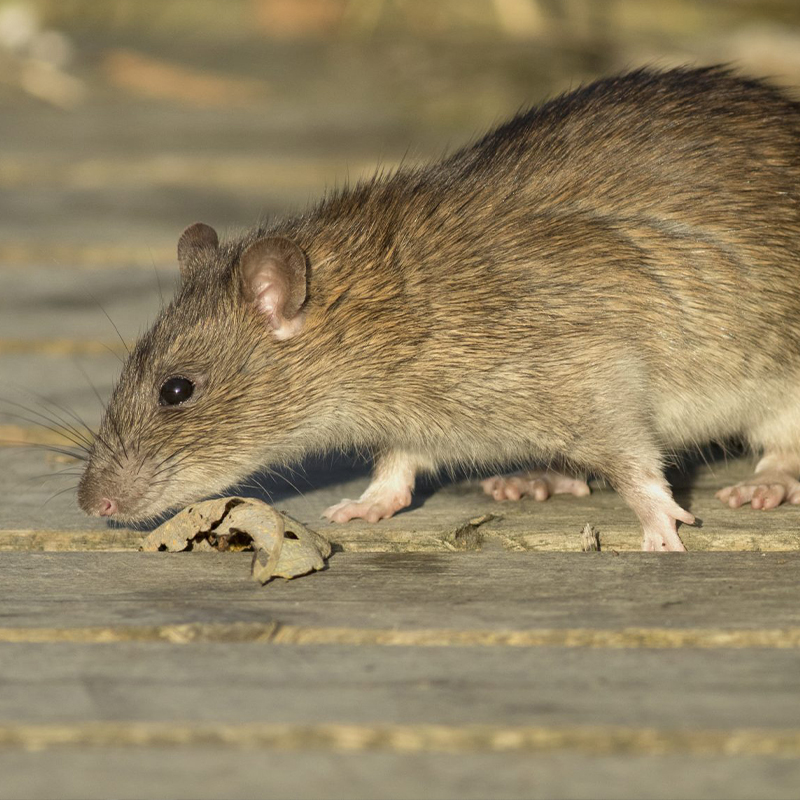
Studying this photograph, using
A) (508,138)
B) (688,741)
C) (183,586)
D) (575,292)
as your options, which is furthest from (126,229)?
(688,741)

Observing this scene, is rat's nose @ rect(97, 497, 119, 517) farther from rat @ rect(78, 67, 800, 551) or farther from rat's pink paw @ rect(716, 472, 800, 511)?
rat's pink paw @ rect(716, 472, 800, 511)

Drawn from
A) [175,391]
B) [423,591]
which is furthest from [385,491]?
[423,591]

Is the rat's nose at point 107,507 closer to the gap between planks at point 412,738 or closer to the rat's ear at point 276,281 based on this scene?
the rat's ear at point 276,281

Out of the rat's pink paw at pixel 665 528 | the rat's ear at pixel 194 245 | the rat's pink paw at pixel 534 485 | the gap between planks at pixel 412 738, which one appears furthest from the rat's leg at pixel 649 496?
the rat's ear at pixel 194 245

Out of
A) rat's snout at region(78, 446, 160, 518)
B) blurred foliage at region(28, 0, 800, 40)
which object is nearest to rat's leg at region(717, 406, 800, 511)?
rat's snout at region(78, 446, 160, 518)

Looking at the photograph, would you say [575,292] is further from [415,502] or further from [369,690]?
[369,690]
